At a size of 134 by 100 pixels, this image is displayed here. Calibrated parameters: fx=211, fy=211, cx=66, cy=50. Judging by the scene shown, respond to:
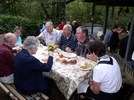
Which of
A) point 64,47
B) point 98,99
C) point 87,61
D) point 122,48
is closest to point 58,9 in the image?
point 122,48

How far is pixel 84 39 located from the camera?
4008 millimetres

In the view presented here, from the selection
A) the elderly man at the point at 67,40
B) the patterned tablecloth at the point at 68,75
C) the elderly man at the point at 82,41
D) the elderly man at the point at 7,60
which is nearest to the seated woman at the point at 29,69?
the patterned tablecloth at the point at 68,75

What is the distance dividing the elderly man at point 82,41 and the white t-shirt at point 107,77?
1.39 meters

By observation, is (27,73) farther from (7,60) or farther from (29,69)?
(7,60)

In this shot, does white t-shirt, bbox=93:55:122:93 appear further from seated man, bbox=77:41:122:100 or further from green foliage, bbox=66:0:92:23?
green foliage, bbox=66:0:92:23

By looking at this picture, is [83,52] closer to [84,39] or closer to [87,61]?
[84,39]

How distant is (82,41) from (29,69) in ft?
4.88

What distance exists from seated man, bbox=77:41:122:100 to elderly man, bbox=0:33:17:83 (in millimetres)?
1307

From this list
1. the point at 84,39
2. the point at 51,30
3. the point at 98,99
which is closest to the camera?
the point at 98,99

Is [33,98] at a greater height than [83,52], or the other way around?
[83,52]

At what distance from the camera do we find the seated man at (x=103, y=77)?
2.45 meters

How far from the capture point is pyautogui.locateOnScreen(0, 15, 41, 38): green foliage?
9575mm

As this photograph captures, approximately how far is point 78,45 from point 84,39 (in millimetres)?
196

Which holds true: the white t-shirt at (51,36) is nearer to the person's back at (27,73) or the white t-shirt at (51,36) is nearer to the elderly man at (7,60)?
the elderly man at (7,60)
